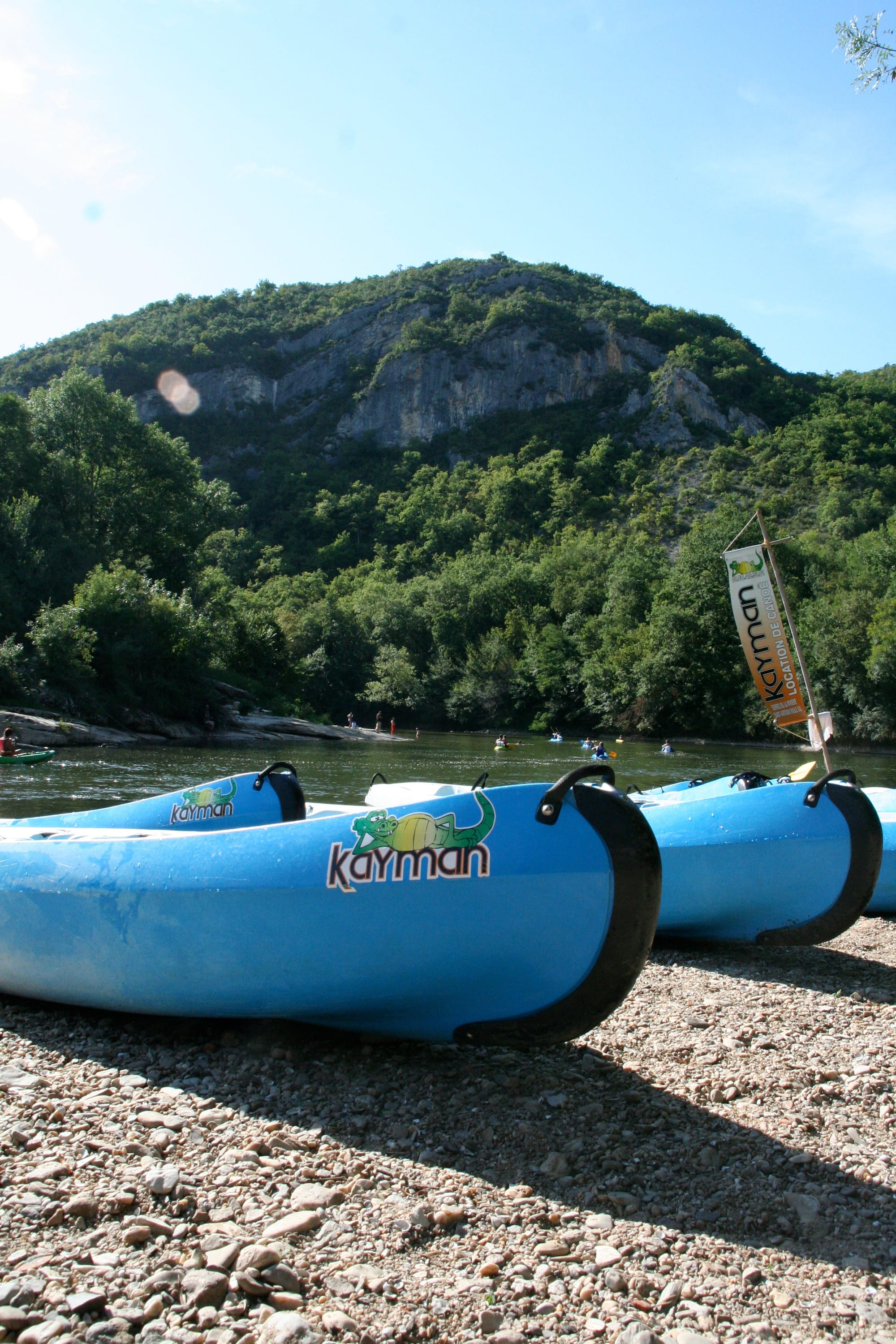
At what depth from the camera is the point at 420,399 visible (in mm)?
129625

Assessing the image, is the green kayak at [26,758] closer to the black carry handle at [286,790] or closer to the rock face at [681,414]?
the black carry handle at [286,790]

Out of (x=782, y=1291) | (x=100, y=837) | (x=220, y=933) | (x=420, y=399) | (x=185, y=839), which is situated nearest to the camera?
(x=782, y=1291)

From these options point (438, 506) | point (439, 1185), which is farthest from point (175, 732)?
point (438, 506)

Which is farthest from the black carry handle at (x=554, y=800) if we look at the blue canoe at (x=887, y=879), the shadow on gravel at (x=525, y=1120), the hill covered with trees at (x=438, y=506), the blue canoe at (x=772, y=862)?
the hill covered with trees at (x=438, y=506)

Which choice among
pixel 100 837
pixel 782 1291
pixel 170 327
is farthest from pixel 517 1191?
pixel 170 327

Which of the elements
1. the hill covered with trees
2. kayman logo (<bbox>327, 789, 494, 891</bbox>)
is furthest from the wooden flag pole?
the hill covered with trees

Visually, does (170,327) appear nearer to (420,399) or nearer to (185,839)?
(420,399)

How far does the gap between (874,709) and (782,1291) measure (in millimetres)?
44815

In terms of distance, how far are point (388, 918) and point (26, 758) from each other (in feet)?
65.7

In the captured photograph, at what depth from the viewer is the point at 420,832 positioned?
4355 mm

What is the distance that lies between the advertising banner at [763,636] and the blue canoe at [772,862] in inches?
136

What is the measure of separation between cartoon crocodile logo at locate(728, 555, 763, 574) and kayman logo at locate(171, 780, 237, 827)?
704 cm

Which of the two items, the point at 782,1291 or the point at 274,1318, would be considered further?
the point at 782,1291

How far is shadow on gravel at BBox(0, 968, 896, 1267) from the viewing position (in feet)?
11.1
